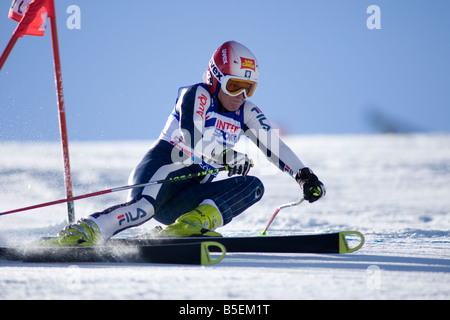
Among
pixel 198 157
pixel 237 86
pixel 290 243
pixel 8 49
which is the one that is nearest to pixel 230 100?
pixel 237 86

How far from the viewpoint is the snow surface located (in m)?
2.35

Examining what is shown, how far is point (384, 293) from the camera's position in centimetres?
230

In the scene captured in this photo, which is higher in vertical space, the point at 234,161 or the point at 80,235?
the point at 234,161

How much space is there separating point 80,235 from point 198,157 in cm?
109

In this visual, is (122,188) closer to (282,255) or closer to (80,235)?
(80,235)

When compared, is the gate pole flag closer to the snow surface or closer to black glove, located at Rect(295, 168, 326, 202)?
the snow surface

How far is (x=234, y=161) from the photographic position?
3914 mm

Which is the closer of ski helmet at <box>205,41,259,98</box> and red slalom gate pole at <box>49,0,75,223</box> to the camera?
ski helmet at <box>205,41,259,98</box>

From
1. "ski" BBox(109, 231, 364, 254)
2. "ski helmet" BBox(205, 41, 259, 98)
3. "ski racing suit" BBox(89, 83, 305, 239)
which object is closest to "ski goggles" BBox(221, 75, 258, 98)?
"ski helmet" BBox(205, 41, 259, 98)

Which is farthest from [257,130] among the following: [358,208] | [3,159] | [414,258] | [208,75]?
[358,208]

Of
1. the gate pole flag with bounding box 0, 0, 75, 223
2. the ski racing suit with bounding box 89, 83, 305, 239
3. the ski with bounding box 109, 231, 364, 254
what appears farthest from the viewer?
the gate pole flag with bounding box 0, 0, 75, 223

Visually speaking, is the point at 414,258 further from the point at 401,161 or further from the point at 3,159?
the point at 401,161

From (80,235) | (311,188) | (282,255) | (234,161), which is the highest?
(234,161)

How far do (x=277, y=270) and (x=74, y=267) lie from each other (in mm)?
1057
